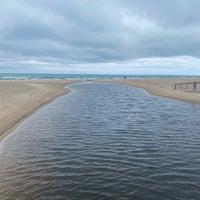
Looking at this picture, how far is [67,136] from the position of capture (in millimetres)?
18688

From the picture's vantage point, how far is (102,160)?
44.8 ft

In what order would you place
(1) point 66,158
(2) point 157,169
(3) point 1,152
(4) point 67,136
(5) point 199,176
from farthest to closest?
(4) point 67,136 < (3) point 1,152 < (1) point 66,158 < (2) point 157,169 < (5) point 199,176

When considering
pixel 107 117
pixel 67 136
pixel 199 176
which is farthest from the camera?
pixel 107 117

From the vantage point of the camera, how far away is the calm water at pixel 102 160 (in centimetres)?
1040

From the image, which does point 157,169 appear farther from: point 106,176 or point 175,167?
point 106,176

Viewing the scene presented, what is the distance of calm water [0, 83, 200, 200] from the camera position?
34.1 ft

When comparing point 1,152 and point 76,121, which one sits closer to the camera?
point 1,152

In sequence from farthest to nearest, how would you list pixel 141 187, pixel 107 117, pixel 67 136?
pixel 107 117, pixel 67 136, pixel 141 187

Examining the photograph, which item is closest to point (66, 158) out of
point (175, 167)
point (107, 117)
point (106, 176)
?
point (106, 176)

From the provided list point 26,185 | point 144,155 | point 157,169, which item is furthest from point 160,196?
point 26,185

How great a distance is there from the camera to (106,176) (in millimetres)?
11688

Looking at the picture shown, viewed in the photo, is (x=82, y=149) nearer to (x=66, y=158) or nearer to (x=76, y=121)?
(x=66, y=158)

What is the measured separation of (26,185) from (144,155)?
6686 millimetres

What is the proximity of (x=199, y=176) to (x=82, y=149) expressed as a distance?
688 cm
